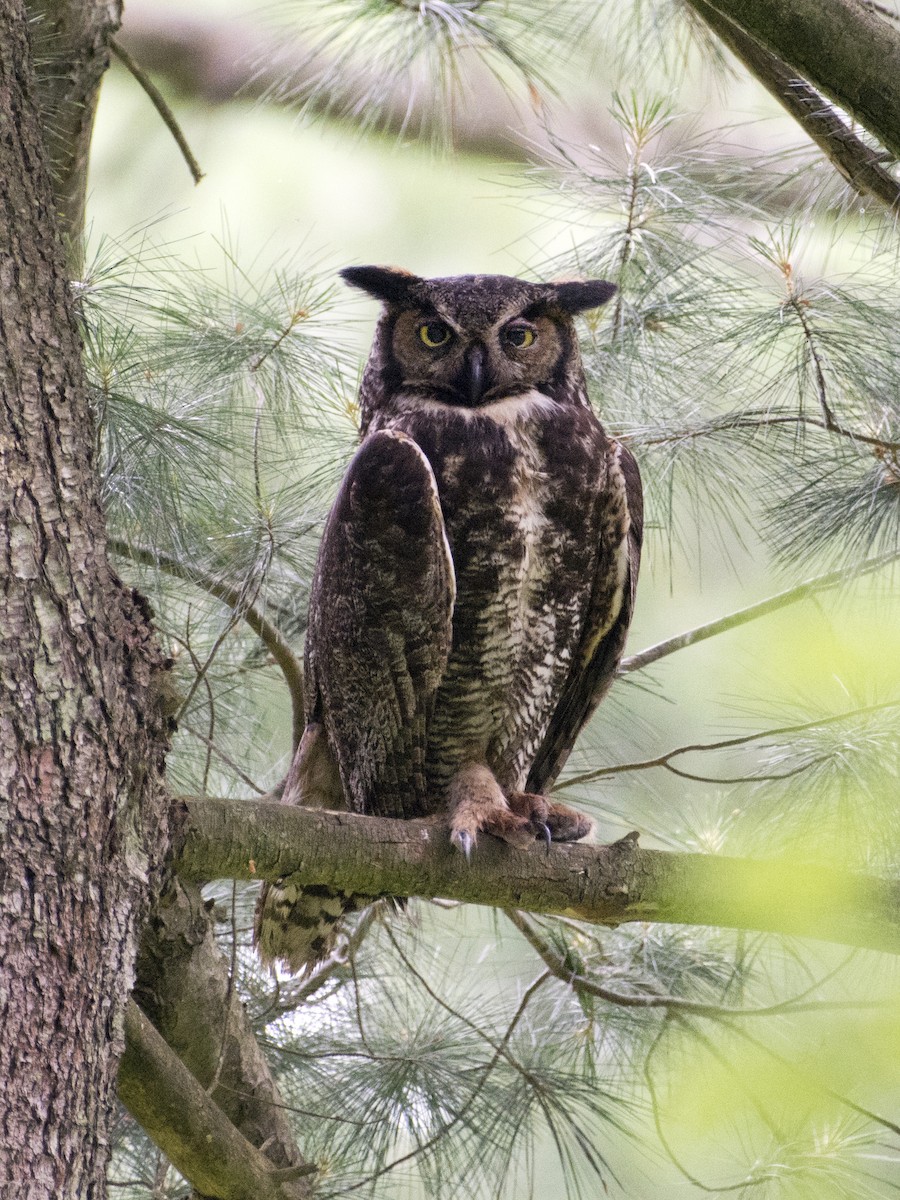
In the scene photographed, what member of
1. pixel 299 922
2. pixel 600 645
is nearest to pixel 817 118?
pixel 600 645

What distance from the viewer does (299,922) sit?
1.68 metres

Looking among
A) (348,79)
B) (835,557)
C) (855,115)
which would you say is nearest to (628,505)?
(835,557)

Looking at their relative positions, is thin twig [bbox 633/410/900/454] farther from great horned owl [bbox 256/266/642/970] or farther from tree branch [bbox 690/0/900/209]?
tree branch [bbox 690/0/900/209]

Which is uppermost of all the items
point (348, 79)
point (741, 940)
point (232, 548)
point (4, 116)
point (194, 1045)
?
point (348, 79)

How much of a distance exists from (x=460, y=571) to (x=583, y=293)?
445 mm

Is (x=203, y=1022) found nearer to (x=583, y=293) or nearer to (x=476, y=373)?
(x=476, y=373)

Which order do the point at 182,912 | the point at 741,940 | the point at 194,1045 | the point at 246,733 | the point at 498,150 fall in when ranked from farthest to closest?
1. the point at 498,150
2. the point at 246,733
3. the point at 741,940
4. the point at 194,1045
5. the point at 182,912

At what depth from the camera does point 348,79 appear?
6.34 feet

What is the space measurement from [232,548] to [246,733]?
1.57 feet

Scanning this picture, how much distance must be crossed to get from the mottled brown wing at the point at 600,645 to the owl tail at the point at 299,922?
413 millimetres

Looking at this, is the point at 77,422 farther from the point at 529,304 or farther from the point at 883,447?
the point at 883,447

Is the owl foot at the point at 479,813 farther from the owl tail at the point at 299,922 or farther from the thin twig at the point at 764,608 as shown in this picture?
the thin twig at the point at 764,608

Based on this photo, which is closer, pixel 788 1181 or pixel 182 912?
pixel 182 912

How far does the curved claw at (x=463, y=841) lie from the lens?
143cm
